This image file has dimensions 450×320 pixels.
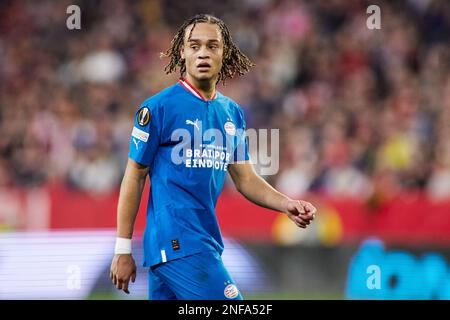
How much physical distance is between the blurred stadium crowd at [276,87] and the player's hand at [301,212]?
6805mm

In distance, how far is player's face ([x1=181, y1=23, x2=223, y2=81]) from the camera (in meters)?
5.64

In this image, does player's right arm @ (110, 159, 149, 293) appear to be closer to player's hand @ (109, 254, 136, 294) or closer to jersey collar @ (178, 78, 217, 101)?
player's hand @ (109, 254, 136, 294)

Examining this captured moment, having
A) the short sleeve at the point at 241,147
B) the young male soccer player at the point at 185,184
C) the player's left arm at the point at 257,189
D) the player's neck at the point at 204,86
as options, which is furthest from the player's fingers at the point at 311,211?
the player's neck at the point at 204,86

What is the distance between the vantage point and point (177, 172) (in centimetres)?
551

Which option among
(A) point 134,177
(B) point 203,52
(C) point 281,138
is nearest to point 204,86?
(B) point 203,52

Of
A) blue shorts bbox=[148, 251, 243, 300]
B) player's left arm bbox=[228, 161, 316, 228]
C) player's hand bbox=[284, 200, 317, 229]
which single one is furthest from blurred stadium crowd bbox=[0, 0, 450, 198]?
blue shorts bbox=[148, 251, 243, 300]

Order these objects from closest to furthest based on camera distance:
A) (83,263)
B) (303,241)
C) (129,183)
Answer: (129,183), (83,263), (303,241)

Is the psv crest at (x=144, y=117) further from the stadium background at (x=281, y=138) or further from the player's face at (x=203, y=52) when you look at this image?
the stadium background at (x=281, y=138)

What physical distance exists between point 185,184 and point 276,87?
10075 mm

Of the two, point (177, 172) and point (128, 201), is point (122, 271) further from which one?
point (177, 172)
